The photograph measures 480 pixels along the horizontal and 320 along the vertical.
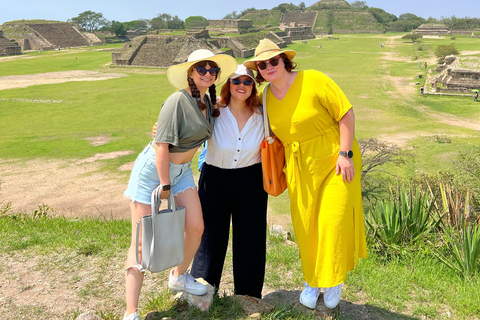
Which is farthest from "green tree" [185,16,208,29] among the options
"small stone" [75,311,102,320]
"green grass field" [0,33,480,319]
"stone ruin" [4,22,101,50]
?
"small stone" [75,311,102,320]

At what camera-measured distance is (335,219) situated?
263 cm

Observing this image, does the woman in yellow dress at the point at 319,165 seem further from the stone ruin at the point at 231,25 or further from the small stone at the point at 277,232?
the stone ruin at the point at 231,25

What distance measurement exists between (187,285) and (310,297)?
83 cm

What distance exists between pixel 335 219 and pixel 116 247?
2.29 meters

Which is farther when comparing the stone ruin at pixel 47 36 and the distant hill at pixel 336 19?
the distant hill at pixel 336 19

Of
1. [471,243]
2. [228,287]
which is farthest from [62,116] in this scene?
[471,243]

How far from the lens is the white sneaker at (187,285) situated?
277cm

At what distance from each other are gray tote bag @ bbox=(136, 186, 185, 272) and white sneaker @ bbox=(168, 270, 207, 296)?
295 millimetres

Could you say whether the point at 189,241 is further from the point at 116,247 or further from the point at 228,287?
the point at 116,247

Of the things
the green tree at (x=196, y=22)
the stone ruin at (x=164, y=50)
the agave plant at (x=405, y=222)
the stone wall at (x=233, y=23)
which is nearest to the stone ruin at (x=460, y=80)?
the stone ruin at (x=164, y=50)

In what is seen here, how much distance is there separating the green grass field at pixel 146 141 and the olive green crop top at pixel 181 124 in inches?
43.8

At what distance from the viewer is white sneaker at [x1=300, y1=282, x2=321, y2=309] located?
2.79 metres

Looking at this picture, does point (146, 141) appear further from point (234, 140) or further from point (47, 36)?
point (47, 36)

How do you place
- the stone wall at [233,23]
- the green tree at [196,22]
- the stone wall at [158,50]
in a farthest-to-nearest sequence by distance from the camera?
the green tree at [196,22], the stone wall at [233,23], the stone wall at [158,50]
